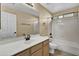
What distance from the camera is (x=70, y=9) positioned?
162cm

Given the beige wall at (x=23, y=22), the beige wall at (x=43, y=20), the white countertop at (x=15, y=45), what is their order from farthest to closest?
the beige wall at (x=43, y=20), the beige wall at (x=23, y=22), the white countertop at (x=15, y=45)

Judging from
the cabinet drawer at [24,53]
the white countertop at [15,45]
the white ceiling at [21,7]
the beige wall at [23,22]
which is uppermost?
the white ceiling at [21,7]

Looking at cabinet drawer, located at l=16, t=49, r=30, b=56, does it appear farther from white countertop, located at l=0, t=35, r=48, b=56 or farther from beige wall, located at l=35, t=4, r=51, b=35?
beige wall, located at l=35, t=4, r=51, b=35

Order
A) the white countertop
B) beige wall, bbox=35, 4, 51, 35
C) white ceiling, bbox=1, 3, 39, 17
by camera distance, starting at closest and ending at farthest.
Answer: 1. the white countertop
2. white ceiling, bbox=1, 3, 39, 17
3. beige wall, bbox=35, 4, 51, 35

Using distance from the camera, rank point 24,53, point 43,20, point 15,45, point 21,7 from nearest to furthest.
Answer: point 24,53 < point 15,45 < point 21,7 < point 43,20

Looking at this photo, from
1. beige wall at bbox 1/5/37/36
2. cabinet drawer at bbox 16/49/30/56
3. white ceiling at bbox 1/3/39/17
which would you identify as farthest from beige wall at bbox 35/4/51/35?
cabinet drawer at bbox 16/49/30/56

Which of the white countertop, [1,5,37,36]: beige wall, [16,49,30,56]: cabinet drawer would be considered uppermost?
[1,5,37,36]: beige wall

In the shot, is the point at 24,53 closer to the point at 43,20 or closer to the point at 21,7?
the point at 21,7

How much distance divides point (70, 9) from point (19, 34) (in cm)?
120

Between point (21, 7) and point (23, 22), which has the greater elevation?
point (21, 7)

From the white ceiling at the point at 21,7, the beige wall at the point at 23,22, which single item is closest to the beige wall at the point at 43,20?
the white ceiling at the point at 21,7

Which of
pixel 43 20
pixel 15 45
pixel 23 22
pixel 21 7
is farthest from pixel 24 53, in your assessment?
pixel 43 20

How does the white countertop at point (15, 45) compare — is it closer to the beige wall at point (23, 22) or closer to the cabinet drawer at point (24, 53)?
the cabinet drawer at point (24, 53)

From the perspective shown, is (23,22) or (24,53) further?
(23,22)
